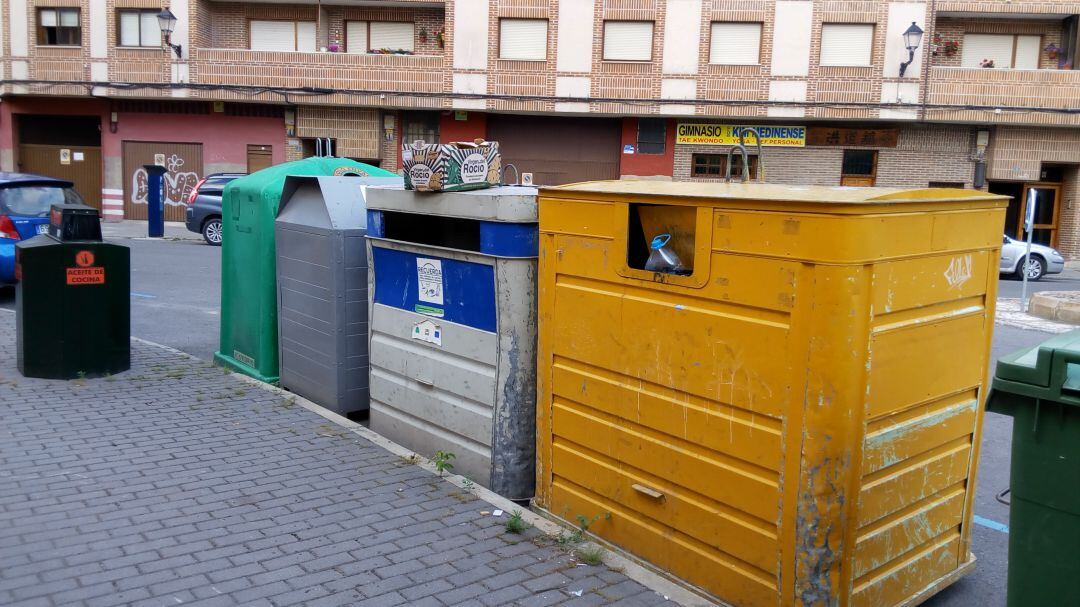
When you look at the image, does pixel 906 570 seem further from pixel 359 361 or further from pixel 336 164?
pixel 336 164

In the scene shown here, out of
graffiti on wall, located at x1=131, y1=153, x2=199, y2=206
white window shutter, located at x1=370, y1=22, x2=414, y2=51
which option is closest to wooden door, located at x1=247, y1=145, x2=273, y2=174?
graffiti on wall, located at x1=131, y1=153, x2=199, y2=206

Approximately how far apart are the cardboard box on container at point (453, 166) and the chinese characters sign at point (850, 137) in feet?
75.6

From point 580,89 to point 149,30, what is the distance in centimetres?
1315

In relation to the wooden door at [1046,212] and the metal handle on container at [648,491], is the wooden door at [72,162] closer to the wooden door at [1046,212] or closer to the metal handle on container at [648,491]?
the wooden door at [1046,212]

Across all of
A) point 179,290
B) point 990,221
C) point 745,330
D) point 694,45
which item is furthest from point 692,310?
point 694,45

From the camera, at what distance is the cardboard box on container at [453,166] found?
505 centimetres

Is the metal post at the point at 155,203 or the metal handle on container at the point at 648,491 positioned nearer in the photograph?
the metal handle on container at the point at 648,491

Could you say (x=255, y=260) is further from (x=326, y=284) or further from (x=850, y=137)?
(x=850, y=137)

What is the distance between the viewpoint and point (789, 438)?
3404 mm

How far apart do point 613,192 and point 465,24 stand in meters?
23.4

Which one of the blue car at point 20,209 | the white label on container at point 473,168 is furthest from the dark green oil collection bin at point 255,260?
the blue car at point 20,209

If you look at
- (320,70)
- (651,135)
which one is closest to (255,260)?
(320,70)

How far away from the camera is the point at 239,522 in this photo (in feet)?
14.8

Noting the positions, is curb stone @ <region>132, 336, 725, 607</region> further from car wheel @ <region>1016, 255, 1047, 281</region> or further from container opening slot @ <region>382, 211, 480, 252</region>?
car wheel @ <region>1016, 255, 1047, 281</region>
